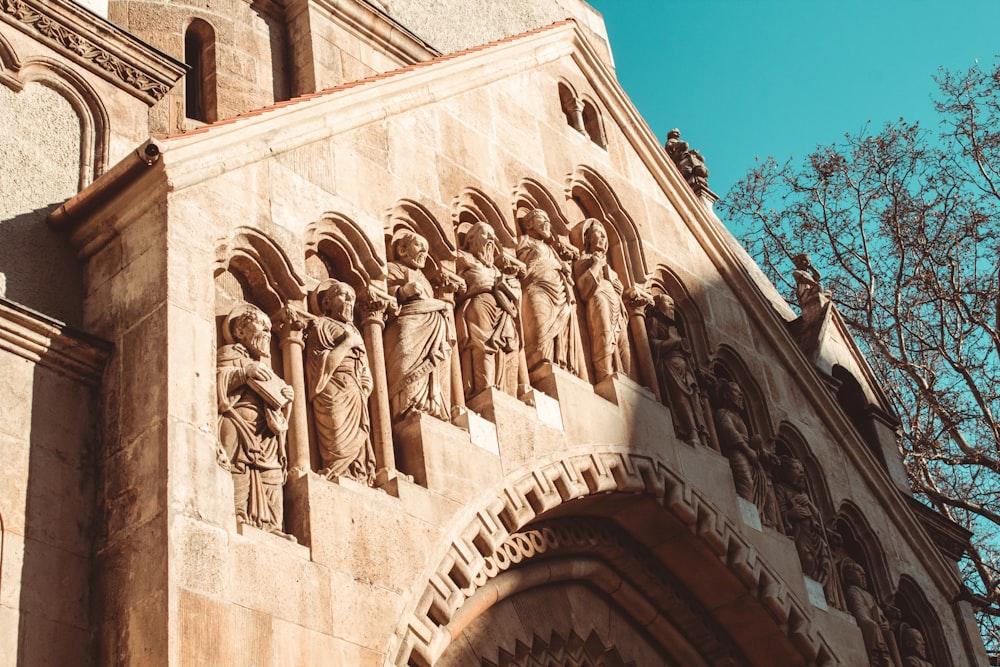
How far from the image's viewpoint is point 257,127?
10633 millimetres

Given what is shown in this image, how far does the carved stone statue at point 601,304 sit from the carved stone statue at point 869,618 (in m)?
3.02

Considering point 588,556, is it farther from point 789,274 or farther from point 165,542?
point 789,274

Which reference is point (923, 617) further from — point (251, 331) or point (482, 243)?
point (251, 331)

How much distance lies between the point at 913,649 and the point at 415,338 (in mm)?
6165

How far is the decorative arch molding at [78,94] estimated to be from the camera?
10625 millimetres

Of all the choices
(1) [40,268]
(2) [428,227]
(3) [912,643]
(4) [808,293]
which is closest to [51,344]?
(1) [40,268]

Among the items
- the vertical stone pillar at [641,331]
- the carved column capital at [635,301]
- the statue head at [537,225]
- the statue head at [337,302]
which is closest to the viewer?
the statue head at [337,302]

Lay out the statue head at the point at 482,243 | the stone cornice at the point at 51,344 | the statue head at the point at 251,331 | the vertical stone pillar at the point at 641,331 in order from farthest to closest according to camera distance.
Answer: the vertical stone pillar at the point at 641,331 → the statue head at the point at 482,243 → the statue head at the point at 251,331 → the stone cornice at the point at 51,344

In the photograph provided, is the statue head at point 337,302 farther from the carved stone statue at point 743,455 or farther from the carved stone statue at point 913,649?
the carved stone statue at point 913,649

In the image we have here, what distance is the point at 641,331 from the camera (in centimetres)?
1344

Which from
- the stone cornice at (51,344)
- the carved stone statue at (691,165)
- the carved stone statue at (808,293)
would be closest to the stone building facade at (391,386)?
the stone cornice at (51,344)

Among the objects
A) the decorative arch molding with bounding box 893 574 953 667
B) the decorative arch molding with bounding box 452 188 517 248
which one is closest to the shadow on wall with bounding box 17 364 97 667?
the decorative arch molding with bounding box 452 188 517 248

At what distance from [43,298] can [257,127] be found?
6.23 ft

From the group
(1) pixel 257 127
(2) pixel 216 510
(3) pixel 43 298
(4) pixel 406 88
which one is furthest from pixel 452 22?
(2) pixel 216 510
